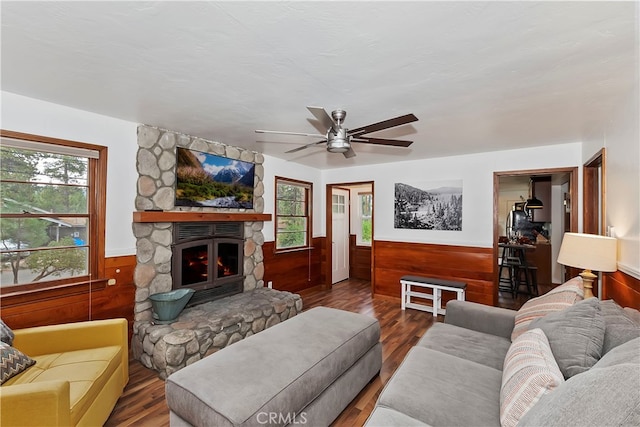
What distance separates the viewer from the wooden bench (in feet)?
13.5

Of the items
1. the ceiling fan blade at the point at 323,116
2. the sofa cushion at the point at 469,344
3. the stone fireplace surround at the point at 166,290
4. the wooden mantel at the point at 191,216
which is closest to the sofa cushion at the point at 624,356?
the sofa cushion at the point at 469,344

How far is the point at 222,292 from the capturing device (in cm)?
386

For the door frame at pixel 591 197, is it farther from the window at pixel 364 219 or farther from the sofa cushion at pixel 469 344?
the window at pixel 364 219

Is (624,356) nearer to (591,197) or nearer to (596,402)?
(596,402)

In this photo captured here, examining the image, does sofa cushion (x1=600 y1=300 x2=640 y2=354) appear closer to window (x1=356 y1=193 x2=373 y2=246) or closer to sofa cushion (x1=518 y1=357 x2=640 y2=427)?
sofa cushion (x1=518 y1=357 x2=640 y2=427)

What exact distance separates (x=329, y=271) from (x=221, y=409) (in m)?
4.40

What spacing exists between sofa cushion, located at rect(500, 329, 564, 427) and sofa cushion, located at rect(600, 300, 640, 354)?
0.90 ft

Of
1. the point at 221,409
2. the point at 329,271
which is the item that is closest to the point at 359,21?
the point at 221,409

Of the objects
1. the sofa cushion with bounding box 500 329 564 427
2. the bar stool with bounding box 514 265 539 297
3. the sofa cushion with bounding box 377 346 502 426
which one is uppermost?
the sofa cushion with bounding box 500 329 564 427

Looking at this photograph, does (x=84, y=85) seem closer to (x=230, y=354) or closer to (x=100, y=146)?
(x=100, y=146)

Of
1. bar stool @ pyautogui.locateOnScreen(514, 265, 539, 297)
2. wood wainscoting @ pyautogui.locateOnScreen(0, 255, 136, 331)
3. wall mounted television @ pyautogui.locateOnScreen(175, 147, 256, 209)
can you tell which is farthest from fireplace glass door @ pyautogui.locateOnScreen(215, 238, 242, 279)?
bar stool @ pyautogui.locateOnScreen(514, 265, 539, 297)

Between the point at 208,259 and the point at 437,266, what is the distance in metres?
3.45

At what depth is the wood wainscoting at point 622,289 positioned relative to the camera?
204 centimetres

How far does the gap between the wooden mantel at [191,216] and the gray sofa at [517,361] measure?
9.03 feet
